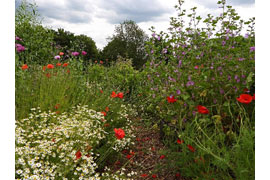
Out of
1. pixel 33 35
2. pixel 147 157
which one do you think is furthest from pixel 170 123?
pixel 33 35

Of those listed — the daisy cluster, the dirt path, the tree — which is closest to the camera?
the daisy cluster

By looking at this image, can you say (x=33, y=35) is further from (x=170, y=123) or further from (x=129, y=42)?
(x=129, y=42)

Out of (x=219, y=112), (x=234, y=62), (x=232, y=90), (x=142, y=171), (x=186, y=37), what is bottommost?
(x=142, y=171)

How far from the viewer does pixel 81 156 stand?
2139mm

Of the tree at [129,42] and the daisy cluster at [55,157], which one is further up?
the tree at [129,42]

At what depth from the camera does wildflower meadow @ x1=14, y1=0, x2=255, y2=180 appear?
2.06m

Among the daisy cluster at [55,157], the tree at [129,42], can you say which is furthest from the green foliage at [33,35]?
the tree at [129,42]

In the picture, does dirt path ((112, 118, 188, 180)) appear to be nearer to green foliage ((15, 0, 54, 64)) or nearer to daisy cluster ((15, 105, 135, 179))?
daisy cluster ((15, 105, 135, 179))

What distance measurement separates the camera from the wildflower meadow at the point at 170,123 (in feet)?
6.75

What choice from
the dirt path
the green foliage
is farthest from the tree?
the dirt path

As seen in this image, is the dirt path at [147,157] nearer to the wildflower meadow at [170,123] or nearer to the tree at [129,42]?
the wildflower meadow at [170,123]
